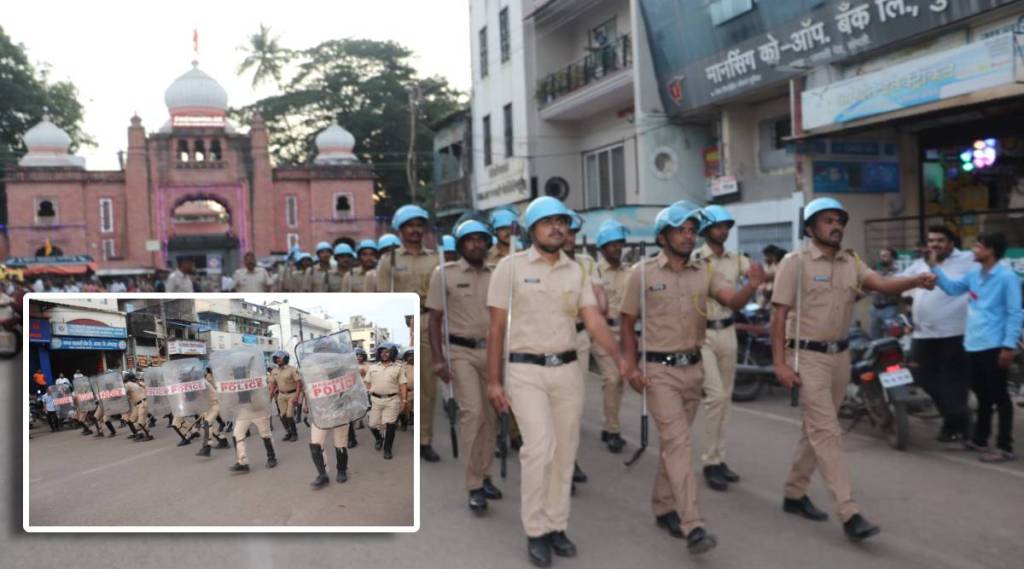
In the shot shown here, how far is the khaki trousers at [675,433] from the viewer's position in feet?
16.0

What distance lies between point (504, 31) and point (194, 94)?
80.5 ft

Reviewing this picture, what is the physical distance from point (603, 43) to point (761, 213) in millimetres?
7620

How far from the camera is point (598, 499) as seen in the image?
20.1ft

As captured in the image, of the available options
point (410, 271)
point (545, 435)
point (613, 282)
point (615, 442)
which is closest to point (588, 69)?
point (613, 282)

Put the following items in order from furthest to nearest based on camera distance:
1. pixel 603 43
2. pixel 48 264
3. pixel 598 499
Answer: pixel 48 264
pixel 603 43
pixel 598 499

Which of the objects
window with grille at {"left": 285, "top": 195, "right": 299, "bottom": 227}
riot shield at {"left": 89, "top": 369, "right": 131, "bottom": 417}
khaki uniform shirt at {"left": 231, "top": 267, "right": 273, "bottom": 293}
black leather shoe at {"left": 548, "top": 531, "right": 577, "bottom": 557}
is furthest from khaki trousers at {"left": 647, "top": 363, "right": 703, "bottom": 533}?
window with grille at {"left": 285, "top": 195, "right": 299, "bottom": 227}

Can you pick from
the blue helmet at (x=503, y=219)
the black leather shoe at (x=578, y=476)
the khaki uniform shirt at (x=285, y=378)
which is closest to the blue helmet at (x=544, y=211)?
the khaki uniform shirt at (x=285, y=378)

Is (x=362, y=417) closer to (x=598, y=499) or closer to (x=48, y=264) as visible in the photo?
(x=598, y=499)

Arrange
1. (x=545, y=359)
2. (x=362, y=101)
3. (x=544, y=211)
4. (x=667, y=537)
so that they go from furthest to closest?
(x=362, y=101) < (x=667, y=537) < (x=544, y=211) < (x=545, y=359)

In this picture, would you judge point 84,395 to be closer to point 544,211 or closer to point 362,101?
point 544,211

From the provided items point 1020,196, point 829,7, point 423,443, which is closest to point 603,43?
point 829,7

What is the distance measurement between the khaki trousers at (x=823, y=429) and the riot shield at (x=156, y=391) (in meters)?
3.44

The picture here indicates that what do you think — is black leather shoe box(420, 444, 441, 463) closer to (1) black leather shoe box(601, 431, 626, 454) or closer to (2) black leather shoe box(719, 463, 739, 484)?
(1) black leather shoe box(601, 431, 626, 454)

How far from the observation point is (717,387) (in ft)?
21.7
